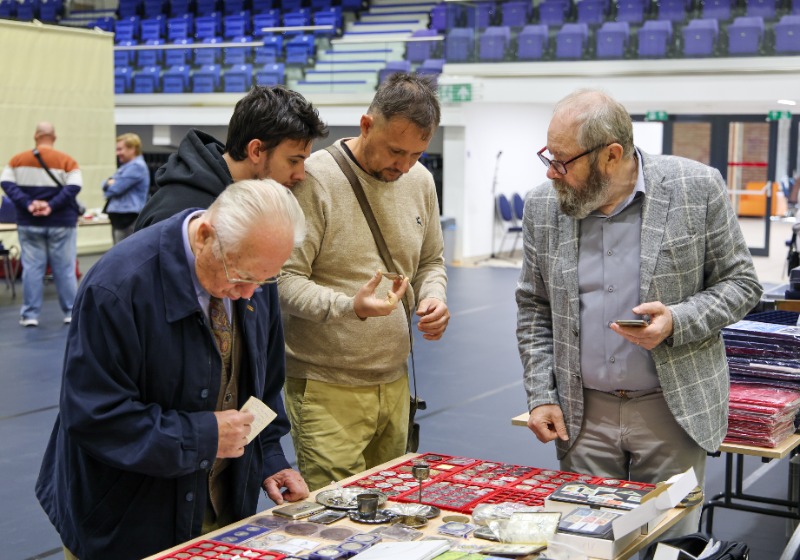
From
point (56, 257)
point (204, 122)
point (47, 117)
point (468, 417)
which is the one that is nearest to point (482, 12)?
point (204, 122)

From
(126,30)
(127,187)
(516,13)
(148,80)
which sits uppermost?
(126,30)

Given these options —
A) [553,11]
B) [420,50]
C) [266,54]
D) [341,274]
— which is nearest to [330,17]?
[266,54]

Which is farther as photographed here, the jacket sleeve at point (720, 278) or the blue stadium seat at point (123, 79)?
the blue stadium seat at point (123, 79)

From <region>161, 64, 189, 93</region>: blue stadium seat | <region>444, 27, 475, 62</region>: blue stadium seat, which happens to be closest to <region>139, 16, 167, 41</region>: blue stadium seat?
<region>161, 64, 189, 93</region>: blue stadium seat

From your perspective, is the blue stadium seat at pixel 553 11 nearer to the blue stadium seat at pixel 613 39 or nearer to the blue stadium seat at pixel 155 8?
the blue stadium seat at pixel 613 39

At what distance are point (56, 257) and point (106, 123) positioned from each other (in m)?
5.99

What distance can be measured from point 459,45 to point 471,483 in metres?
12.9

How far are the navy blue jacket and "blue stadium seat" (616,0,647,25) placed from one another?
1239 cm

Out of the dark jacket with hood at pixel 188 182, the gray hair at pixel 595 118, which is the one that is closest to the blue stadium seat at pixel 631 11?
the gray hair at pixel 595 118

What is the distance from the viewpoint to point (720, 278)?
8.38 ft

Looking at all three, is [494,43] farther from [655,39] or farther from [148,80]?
[148,80]

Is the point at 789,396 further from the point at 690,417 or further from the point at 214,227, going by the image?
the point at 214,227

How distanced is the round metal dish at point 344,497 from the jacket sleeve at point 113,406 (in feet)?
1.25

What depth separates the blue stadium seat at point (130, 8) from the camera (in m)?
22.0
